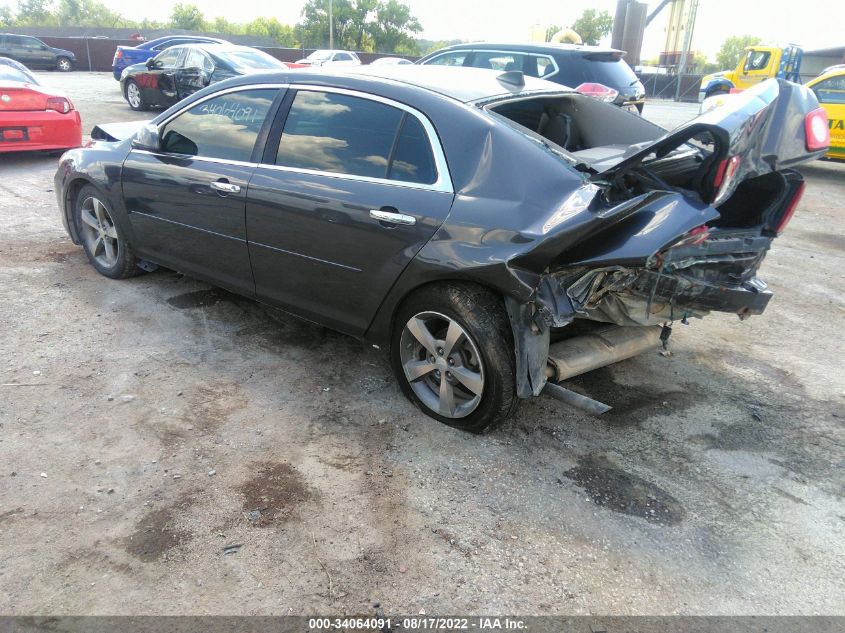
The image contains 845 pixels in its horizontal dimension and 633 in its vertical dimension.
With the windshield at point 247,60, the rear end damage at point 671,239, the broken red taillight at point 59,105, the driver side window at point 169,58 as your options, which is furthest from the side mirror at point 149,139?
the driver side window at point 169,58

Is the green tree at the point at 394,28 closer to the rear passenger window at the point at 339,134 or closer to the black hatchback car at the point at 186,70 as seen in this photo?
the black hatchback car at the point at 186,70

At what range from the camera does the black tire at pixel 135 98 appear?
14352 mm

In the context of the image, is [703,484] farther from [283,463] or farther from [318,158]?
[318,158]

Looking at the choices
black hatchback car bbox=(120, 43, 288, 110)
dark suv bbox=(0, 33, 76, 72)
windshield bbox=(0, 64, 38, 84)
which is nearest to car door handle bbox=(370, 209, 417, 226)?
windshield bbox=(0, 64, 38, 84)

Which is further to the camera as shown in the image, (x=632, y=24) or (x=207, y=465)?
(x=632, y=24)

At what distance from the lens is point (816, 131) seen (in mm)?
3209

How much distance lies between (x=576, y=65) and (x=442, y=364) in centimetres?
706

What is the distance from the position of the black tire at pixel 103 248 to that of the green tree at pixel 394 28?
69566 millimetres

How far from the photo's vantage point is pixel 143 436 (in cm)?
322

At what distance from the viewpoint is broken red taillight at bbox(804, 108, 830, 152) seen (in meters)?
3.19

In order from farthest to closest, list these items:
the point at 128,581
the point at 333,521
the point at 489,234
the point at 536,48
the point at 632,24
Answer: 1. the point at 632,24
2. the point at 536,48
3. the point at 489,234
4. the point at 333,521
5. the point at 128,581

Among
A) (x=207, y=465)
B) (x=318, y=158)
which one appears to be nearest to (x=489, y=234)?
(x=318, y=158)

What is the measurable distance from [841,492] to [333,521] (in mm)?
2351

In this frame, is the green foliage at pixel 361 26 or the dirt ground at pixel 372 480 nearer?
the dirt ground at pixel 372 480
